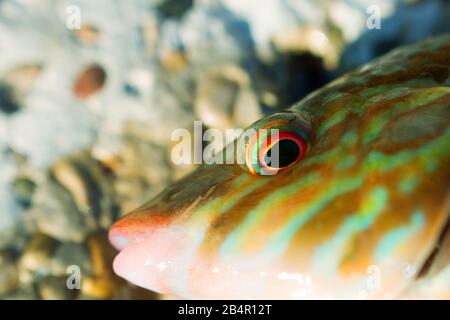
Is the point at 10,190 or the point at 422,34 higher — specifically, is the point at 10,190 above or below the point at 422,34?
below

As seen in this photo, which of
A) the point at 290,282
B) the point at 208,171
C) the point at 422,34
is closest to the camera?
the point at 290,282

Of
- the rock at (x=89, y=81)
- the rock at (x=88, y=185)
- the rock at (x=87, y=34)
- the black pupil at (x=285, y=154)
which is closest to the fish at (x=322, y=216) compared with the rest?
the black pupil at (x=285, y=154)

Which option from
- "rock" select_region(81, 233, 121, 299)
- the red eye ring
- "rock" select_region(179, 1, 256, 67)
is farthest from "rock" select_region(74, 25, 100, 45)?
the red eye ring

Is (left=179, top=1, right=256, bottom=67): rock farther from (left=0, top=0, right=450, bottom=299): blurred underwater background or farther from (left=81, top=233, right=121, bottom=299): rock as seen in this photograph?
(left=81, top=233, right=121, bottom=299): rock

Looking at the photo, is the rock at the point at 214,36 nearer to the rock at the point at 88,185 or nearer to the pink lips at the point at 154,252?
the rock at the point at 88,185

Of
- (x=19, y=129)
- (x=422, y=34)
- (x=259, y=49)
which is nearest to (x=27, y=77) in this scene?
(x=19, y=129)

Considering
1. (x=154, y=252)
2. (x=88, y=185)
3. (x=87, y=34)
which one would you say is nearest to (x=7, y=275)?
(x=88, y=185)

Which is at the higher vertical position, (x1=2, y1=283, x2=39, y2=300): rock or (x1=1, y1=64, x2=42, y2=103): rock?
(x1=1, y1=64, x2=42, y2=103): rock

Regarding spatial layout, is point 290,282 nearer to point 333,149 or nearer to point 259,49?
point 333,149
